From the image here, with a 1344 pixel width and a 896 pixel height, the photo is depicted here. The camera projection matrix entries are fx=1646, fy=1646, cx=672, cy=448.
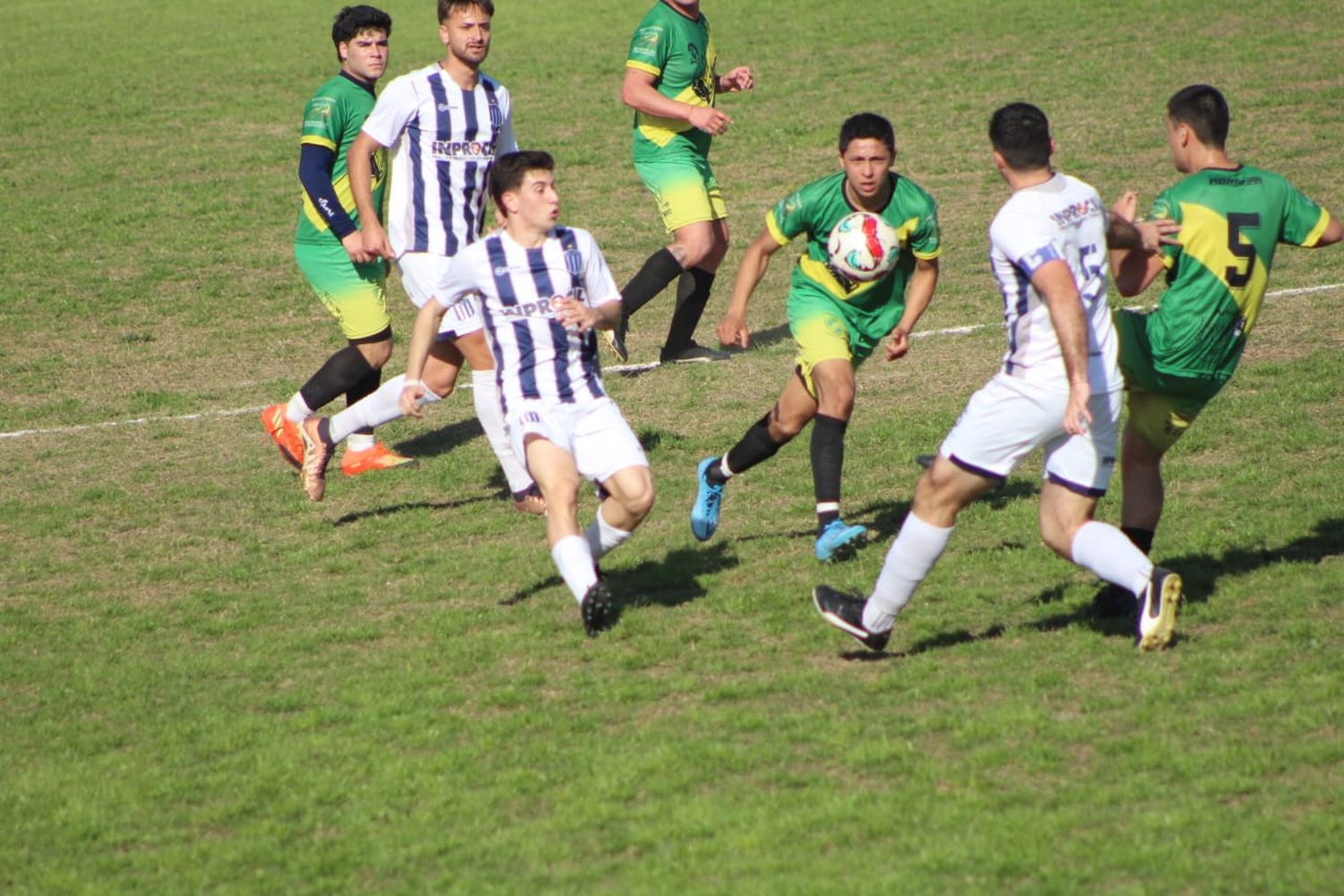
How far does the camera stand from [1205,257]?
7.01 m

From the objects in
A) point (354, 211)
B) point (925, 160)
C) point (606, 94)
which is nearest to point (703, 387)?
point (354, 211)

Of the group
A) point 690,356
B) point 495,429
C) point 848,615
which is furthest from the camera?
point 690,356

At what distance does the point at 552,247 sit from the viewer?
743 centimetres

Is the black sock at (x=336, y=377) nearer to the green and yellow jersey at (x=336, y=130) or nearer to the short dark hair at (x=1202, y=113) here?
the green and yellow jersey at (x=336, y=130)

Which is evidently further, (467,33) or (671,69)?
(671,69)

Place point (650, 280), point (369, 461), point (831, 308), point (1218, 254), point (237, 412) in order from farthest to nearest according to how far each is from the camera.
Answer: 1. point (650, 280)
2. point (237, 412)
3. point (369, 461)
4. point (831, 308)
5. point (1218, 254)

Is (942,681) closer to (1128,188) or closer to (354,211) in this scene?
(354,211)

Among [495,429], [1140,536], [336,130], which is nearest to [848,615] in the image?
[1140,536]

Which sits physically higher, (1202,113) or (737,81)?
(1202,113)

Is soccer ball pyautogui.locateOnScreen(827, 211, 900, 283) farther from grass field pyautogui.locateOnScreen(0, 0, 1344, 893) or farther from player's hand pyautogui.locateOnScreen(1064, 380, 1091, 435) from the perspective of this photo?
player's hand pyautogui.locateOnScreen(1064, 380, 1091, 435)

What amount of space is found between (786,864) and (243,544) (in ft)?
16.0

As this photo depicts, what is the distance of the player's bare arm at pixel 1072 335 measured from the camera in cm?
615

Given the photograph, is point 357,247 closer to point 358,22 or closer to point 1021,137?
point 358,22

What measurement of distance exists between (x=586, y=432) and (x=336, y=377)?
332 centimetres
